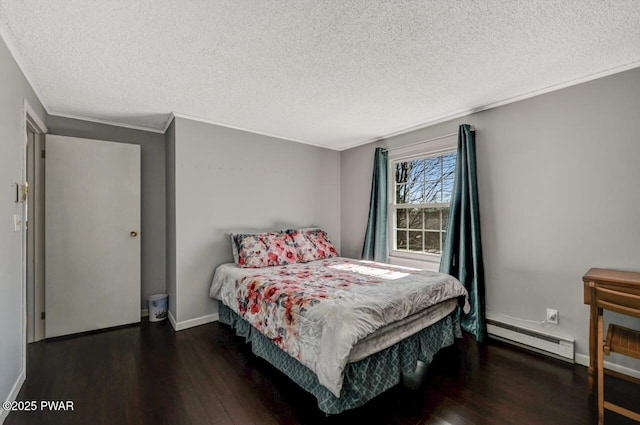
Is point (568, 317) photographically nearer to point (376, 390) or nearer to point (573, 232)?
point (573, 232)

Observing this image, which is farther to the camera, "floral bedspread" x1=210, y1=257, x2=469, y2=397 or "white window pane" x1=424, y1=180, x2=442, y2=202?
"white window pane" x1=424, y1=180, x2=442, y2=202

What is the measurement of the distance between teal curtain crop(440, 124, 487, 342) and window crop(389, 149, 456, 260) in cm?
27

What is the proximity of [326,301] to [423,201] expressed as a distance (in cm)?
224

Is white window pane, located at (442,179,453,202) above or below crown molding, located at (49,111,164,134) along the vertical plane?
below

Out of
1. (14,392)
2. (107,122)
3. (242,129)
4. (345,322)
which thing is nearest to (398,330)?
(345,322)

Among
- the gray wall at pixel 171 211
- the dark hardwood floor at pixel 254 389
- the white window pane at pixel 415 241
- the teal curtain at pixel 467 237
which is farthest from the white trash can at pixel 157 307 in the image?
the teal curtain at pixel 467 237

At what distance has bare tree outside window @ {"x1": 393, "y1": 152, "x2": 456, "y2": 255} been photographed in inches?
129

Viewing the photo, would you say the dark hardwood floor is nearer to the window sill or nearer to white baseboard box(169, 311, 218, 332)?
white baseboard box(169, 311, 218, 332)

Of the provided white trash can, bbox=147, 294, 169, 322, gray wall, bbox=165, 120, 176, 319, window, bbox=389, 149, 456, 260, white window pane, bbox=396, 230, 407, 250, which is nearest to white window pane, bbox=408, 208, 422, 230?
window, bbox=389, 149, 456, 260

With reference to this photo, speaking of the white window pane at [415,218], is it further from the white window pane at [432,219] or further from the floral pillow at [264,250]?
the floral pillow at [264,250]

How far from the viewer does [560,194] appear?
2375 millimetres

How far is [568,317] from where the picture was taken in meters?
2.32

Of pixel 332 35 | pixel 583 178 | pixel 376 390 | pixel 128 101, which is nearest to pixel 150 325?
pixel 128 101

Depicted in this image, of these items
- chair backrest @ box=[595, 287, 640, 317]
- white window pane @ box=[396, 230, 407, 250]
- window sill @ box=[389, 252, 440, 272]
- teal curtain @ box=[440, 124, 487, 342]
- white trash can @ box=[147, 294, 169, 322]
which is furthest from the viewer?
white window pane @ box=[396, 230, 407, 250]
